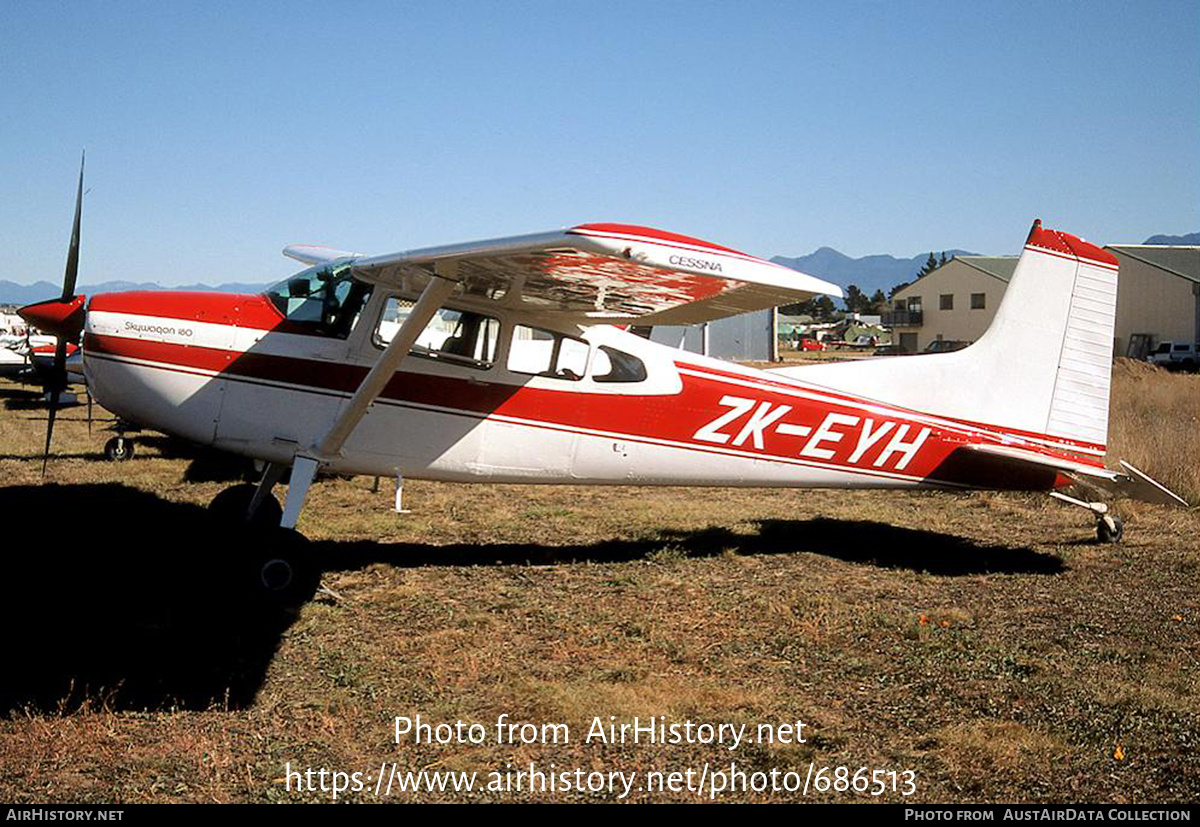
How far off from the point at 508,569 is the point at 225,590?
6.81ft

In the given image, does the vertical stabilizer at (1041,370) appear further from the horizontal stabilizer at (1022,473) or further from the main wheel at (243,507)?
the main wheel at (243,507)

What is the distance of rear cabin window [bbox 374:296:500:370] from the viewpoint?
6.71 metres

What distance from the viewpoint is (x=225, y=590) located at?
6.29m

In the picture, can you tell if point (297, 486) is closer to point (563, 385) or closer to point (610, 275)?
point (563, 385)

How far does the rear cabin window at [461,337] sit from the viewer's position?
6715 millimetres

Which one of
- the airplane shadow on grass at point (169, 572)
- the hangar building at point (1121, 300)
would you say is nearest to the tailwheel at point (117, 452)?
the airplane shadow on grass at point (169, 572)

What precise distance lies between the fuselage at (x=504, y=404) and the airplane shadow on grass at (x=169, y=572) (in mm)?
839

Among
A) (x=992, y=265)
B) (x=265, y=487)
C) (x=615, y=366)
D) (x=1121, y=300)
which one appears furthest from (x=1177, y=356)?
(x=265, y=487)

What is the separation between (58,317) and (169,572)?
2.03m

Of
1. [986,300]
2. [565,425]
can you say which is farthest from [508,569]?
[986,300]

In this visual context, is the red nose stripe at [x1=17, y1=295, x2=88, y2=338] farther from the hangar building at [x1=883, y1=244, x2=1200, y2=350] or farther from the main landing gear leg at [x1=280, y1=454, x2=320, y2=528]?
the hangar building at [x1=883, y1=244, x2=1200, y2=350]

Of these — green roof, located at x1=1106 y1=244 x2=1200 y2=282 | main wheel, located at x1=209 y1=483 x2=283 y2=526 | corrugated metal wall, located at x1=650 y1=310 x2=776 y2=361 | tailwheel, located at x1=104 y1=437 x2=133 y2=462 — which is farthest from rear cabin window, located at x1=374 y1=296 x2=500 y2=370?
green roof, located at x1=1106 y1=244 x2=1200 y2=282

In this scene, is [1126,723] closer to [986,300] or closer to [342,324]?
[342,324]

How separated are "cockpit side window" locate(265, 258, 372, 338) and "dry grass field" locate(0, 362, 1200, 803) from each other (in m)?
1.71
